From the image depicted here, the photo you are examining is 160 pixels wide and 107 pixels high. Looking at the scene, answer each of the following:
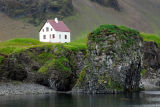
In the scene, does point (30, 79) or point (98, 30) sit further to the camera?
point (30, 79)

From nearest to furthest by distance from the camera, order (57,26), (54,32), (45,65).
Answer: (45,65) < (54,32) < (57,26)

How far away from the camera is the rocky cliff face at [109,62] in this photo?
87125 mm

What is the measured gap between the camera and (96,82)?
3425 inches

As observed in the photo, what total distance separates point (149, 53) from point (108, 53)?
172 feet

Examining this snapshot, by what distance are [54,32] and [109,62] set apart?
49476mm

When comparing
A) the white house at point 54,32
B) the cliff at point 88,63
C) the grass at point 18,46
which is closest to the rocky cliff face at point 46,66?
the cliff at point 88,63

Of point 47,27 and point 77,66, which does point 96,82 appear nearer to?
point 77,66

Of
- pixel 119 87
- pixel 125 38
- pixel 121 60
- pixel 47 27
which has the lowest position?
pixel 119 87

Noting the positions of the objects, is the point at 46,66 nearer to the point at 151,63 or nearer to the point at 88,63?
the point at 88,63

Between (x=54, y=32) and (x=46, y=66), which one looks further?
(x=54, y=32)

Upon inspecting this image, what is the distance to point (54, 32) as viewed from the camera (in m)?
133

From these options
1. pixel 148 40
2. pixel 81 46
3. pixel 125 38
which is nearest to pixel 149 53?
pixel 148 40

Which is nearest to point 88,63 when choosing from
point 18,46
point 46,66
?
point 46,66

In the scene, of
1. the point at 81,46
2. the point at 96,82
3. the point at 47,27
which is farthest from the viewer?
the point at 47,27
